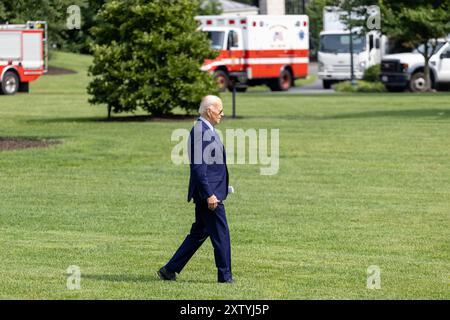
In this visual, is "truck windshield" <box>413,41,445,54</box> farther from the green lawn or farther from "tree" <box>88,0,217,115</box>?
the green lawn

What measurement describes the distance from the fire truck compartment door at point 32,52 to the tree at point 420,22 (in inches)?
522

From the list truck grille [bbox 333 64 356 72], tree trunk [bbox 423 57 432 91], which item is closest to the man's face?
tree trunk [bbox 423 57 432 91]

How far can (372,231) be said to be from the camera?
1391 cm

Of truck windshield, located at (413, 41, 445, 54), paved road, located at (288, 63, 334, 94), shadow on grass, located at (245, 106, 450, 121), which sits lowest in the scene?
shadow on grass, located at (245, 106, 450, 121)

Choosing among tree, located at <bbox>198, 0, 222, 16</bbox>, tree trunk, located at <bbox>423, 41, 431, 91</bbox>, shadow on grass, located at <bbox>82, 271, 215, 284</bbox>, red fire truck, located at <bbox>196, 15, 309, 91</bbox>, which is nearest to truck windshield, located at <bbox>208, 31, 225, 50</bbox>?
red fire truck, located at <bbox>196, 15, 309, 91</bbox>

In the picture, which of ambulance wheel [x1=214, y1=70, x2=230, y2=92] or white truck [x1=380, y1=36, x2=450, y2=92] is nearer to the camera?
ambulance wheel [x1=214, y1=70, x2=230, y2=92]

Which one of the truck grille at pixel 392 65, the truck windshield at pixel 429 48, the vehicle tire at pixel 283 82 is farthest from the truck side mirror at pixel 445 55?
the vehicle tire at pixel 283 82

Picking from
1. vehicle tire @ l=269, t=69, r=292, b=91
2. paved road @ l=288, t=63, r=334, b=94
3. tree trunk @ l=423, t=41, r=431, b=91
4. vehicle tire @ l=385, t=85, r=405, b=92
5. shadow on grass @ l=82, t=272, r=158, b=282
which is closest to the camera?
shadow on grass @ l=82, t=272, r=158, b=282

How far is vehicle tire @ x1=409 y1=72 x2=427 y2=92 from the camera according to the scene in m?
48.3

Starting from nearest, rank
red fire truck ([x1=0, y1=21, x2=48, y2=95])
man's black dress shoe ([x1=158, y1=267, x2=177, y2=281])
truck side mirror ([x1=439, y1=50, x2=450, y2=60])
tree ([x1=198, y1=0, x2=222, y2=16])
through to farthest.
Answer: man's black dress shoe ([x1=158, y1=267, x2=177, y2=281])
red fire truck ([x1=0, y1=21, x2=48, y2=95])
truck side mirror ([x1=439, y1=50, x2=450, y2=60])
tree ([x1=198, y1=0, x2=222, y2=16])

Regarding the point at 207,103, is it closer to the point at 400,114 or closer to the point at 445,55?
the point at 400,114

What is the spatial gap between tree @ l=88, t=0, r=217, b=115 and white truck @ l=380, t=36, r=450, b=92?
17.6 m

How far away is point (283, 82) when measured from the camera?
52.7 m

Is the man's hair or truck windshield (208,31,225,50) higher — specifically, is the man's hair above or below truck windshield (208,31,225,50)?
below
